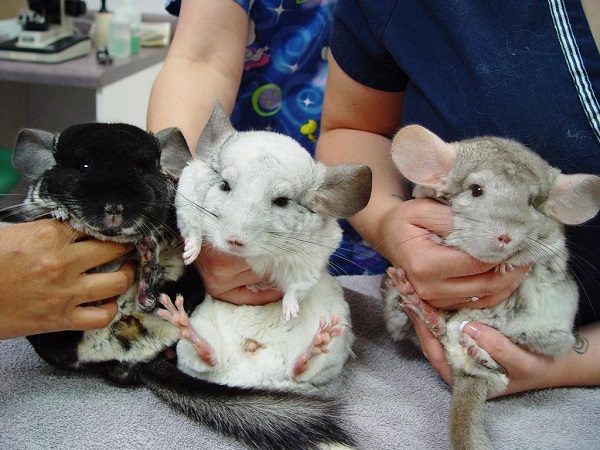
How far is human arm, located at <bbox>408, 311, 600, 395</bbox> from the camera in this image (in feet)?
3.27

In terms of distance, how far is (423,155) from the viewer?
1034 mm

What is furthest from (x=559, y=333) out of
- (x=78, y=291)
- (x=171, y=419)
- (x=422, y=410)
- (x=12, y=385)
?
(x=12, y=385)

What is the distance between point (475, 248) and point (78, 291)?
602 mm

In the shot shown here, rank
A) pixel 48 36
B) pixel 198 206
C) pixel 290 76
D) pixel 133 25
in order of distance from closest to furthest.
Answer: pixel 198 206 < pixel 290 76 < pixel 48 36 < pixel 133 25

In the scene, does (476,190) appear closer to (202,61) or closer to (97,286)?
(97,286)

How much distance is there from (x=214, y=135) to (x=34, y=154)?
28cm

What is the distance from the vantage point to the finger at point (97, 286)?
91 centimetres

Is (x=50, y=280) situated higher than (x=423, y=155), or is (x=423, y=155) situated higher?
(x=423, y=155)

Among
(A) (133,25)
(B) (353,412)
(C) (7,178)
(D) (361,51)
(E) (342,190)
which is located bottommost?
(C) (7,178)

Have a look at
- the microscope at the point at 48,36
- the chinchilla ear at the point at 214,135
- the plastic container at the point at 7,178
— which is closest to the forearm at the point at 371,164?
the chinchilla ear at the point at 214,135

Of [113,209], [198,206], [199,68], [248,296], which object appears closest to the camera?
[113,209]

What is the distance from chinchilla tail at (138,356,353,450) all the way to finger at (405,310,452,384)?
215mm

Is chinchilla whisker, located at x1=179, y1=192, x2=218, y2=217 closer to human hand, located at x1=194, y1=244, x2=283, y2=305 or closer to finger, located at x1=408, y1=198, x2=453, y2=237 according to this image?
human hand, located at x1=194, y1=244, x2=283, y2=305

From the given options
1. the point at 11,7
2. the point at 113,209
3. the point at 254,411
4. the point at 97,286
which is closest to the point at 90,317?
the point at 97,286
